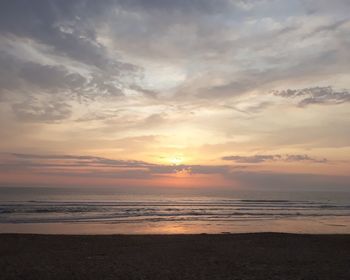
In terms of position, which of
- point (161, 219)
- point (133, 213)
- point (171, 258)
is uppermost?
point (133, 213)

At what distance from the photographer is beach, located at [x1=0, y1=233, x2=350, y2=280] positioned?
1195cm

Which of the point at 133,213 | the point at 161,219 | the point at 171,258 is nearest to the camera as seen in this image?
the point at 171,258

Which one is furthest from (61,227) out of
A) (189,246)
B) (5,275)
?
(5,275)

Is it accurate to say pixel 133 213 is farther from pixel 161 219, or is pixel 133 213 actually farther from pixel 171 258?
pixel 171 258

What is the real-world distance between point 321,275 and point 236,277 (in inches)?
110

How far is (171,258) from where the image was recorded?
1516 centimetres

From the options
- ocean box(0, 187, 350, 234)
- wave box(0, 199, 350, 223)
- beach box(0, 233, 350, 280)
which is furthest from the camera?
wave box(0, 199, 350, 223)

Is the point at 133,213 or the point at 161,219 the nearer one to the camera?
the point at 161,219

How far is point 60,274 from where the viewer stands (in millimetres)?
11719

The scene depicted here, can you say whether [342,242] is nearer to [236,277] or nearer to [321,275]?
[321,275]

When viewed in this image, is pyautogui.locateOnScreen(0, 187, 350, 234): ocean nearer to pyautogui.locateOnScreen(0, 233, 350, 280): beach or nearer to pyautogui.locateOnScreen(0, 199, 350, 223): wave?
pyautogui.locateOnScreen(0, 199, 350, 223): wave

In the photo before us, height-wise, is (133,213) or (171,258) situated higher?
(133,213)

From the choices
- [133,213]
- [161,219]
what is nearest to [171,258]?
[161,219]

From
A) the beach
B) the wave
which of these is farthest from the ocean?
the beach
